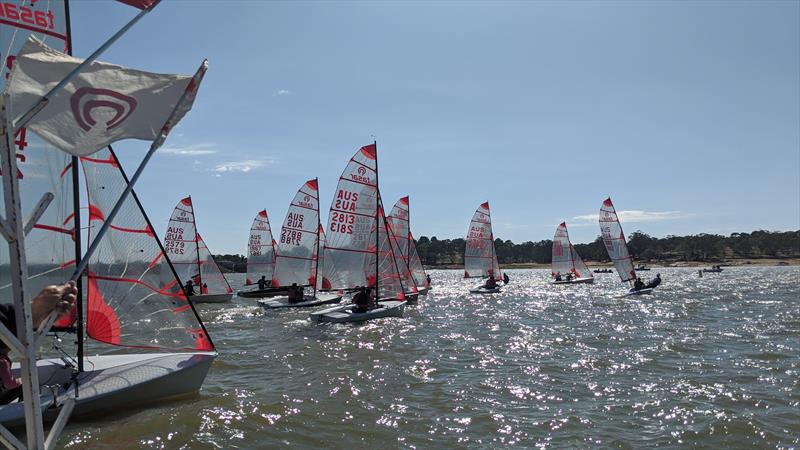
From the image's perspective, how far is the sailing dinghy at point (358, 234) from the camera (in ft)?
73.7

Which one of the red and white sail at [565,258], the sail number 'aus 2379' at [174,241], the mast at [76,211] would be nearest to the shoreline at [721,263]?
the red and white sail at [565,258]

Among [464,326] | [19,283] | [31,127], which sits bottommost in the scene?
[464,326]

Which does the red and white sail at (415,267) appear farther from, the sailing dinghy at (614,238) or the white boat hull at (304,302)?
the sailing dinghy at (614,238)

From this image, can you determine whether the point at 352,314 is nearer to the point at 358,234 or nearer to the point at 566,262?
the point at 358,234

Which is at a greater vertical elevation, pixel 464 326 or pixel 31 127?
pixel 31 127

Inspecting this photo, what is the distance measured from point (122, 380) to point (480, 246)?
3851cm

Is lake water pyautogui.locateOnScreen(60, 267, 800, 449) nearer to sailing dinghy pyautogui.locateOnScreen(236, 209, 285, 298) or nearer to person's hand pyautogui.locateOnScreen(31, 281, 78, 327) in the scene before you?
person's hand pyautogui.locateOnScreen(31, 281, 78, 327)

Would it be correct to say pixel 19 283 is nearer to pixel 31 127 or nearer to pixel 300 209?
pixel 31 127

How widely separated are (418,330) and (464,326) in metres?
2.35

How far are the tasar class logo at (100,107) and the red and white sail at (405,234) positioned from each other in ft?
104

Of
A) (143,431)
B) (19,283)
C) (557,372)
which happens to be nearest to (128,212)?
(143,431)

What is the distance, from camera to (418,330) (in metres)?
17.7

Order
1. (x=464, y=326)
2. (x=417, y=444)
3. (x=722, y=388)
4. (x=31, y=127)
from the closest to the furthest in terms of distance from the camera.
→ (x=31, y=127) < (x=417, y=444) < (x=722, y=388) < (x=464, y=326)

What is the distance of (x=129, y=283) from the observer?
854 cm
